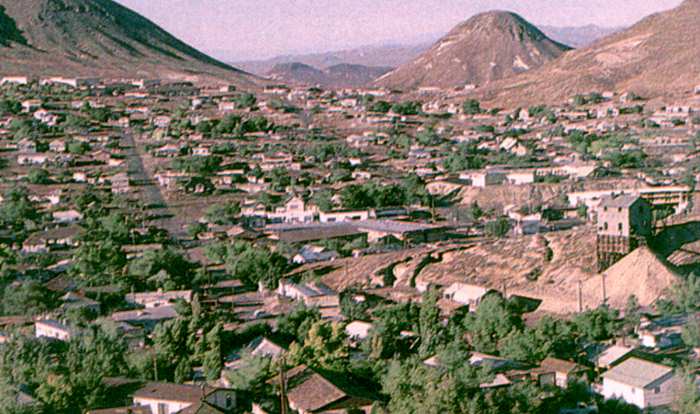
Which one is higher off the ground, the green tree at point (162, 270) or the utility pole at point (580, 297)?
the green tree at point (162, 270)

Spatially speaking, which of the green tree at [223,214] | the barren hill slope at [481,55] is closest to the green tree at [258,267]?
the green tree at [223,214]

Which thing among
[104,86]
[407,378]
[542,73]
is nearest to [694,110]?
[542,73]

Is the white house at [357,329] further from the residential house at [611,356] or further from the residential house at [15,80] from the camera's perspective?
the residential house at [15,80]

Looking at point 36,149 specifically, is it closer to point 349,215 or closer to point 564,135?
point 349,215

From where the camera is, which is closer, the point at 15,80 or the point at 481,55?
the point at 15,80

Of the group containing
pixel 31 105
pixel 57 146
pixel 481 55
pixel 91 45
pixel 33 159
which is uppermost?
pixel 91 45

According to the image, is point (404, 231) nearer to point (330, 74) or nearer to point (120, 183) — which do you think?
point (120, 183)

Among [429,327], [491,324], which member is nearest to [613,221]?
[491,324]
